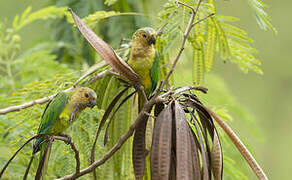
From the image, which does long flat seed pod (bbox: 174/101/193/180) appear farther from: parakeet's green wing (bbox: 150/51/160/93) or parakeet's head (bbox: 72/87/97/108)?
parakeet's green wing (bbox: 150/51/160/93)

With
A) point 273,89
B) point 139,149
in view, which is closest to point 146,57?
point 139,149

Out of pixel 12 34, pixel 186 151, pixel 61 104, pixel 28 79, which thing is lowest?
pixel 186 151

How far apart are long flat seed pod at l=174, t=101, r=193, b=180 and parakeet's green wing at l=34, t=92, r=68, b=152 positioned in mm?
481

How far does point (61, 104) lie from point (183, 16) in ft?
1.56

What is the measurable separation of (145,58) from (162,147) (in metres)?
0.59

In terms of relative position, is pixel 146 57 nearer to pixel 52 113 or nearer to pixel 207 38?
pixel 207 38

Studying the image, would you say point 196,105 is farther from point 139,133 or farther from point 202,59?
point 202,59

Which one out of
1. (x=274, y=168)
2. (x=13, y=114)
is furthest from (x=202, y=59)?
(x=274, y=168)

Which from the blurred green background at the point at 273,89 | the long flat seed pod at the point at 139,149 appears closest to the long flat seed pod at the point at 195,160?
the long flat seed pod at the point at 139,149

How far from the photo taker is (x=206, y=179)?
3.28 ft

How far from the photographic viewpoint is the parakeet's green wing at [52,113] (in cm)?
132

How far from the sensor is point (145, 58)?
4.92ft

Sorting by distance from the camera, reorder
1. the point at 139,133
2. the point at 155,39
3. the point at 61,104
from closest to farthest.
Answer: the point at 139,133
the point at 61,104
the point at 155,39

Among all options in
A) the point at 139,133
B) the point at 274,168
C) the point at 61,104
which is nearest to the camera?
the point at 139,133
